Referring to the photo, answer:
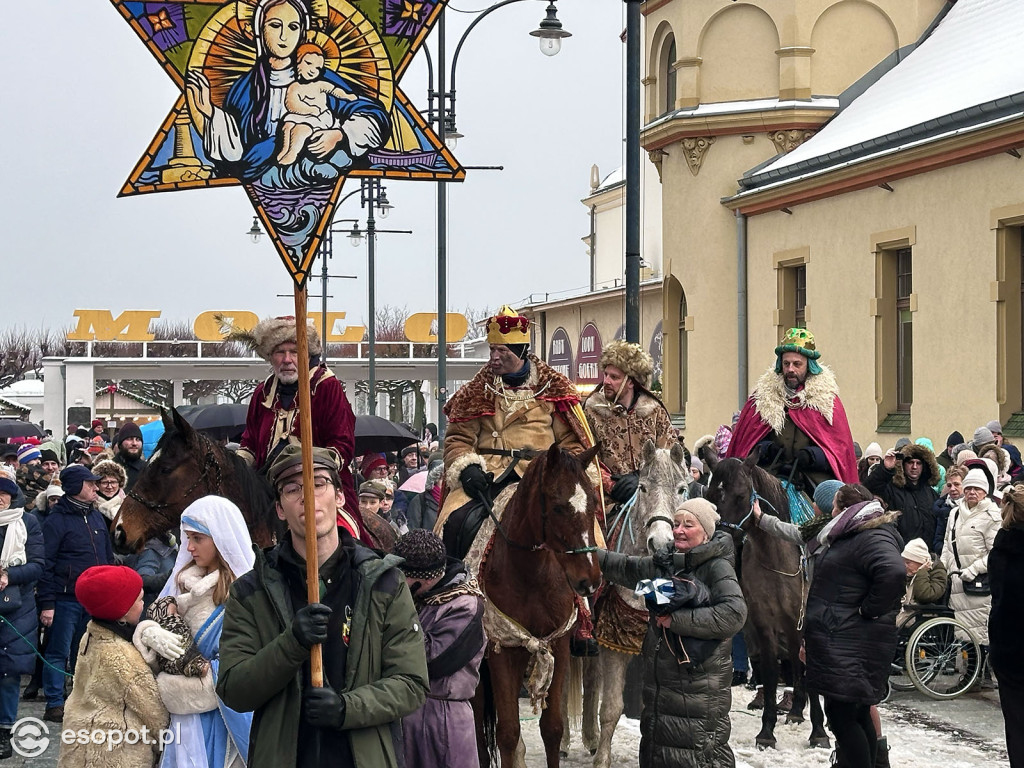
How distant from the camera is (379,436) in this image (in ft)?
65.0

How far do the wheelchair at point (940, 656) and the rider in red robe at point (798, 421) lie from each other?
1613mm

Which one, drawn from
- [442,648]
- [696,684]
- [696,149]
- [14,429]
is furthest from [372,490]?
[696,149]

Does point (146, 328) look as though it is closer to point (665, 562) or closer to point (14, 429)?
point (14, 429)

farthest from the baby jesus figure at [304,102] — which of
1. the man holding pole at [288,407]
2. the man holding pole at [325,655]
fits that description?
the man holding pole at [288,407]

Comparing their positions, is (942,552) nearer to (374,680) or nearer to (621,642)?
(621,642)

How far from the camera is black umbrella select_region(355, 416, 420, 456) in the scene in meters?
19.8

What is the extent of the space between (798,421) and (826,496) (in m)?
1.97

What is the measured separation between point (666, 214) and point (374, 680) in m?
27.5

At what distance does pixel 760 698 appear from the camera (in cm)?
1186

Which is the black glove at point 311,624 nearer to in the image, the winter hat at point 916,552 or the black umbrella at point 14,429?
the winter hat at point 916,552

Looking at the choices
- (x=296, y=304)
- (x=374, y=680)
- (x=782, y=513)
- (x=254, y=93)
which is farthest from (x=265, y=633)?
(x=782, y=513)

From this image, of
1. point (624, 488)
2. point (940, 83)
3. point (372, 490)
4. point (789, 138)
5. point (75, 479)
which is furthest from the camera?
point (789, 138)

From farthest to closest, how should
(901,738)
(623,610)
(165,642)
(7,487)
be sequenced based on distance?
1. (7,487)
2. (901,738)
3. (623,610)
4. (165,642)

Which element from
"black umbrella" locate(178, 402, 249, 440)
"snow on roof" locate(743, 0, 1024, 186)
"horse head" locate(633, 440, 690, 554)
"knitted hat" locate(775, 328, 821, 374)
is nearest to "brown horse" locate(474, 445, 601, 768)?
"horse head" locate(633, 440, 690, 554)
